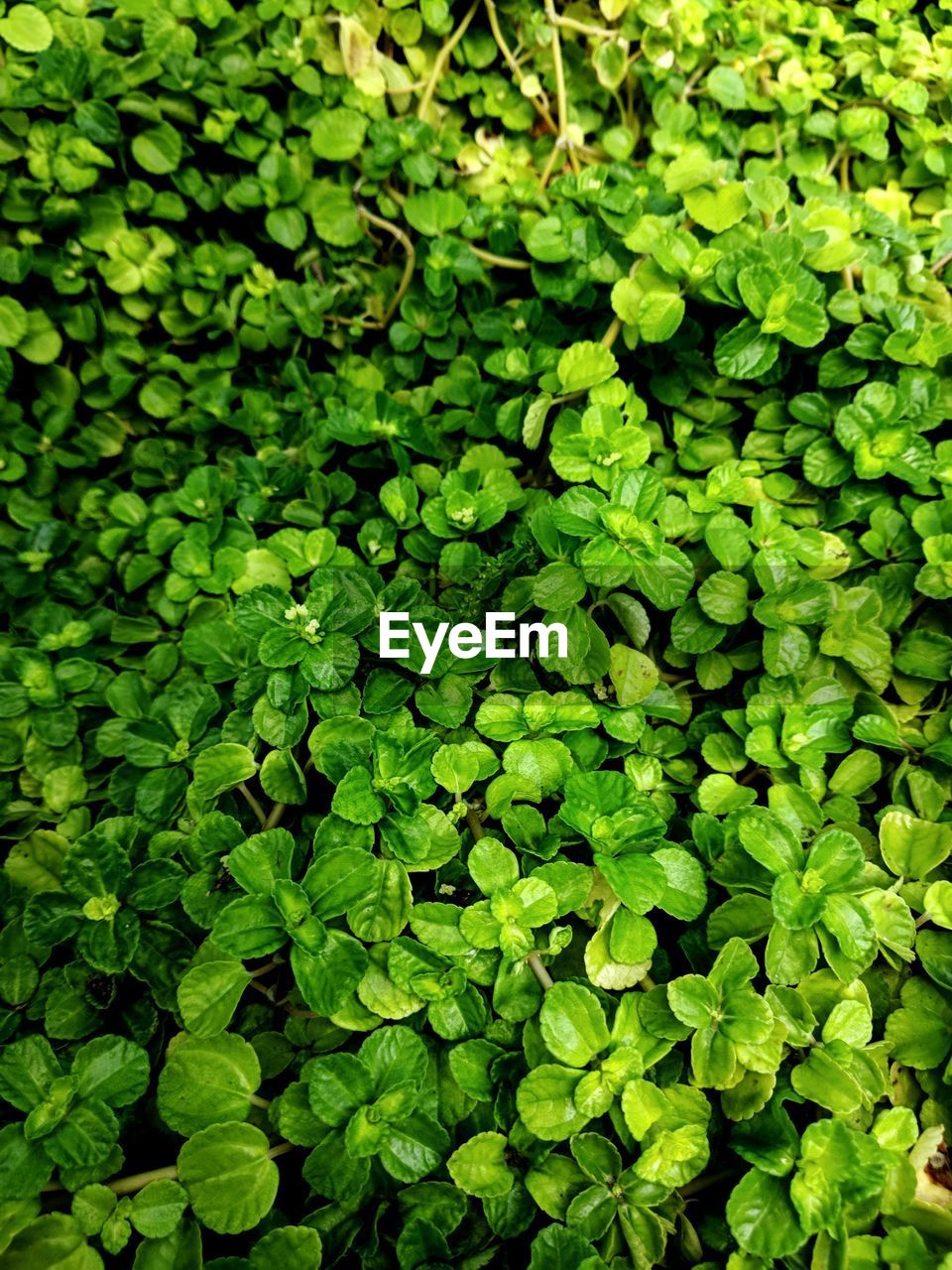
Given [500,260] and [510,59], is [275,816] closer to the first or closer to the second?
[500,260]

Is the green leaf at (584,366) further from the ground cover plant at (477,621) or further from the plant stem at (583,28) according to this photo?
the plant stem at (583,28)

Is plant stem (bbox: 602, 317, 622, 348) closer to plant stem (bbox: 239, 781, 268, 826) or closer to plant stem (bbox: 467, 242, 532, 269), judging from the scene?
plant stem (bbox: 467, 242, 532, 269)

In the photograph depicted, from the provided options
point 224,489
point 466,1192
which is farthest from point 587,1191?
point 224,489

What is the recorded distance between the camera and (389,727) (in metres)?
1.09

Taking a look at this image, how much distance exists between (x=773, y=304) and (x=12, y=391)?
1.57m

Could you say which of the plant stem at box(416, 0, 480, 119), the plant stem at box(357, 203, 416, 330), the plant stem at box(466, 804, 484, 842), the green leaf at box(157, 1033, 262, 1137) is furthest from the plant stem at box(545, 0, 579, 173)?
the green leaf at box(157, 1033, 262, 1137)

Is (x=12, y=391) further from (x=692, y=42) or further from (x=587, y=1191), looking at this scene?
(x=587, y=1191)

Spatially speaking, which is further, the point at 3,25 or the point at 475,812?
the point at 3,25

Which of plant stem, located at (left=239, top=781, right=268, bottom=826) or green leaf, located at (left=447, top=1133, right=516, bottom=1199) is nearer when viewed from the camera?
green leaf, located at (left=447, top=1133, right=516, bottom=1199)

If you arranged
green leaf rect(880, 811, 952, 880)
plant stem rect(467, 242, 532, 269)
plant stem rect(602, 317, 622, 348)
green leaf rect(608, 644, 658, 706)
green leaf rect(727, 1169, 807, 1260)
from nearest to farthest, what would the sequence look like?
green leaf rect(727, 1169, 807, 1260), green leaf rect(880, 811, 952, 880), green leaf rect(608, 644, 658, 706), plant stem rect(602, 317, 622, 348), plant stem rect(467, 242, 532, 269)

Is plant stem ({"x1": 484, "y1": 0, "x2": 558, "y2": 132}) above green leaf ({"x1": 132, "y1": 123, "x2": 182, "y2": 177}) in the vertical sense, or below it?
above

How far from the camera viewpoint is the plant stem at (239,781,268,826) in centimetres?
109

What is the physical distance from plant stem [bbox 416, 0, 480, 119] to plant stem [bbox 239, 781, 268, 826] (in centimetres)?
151

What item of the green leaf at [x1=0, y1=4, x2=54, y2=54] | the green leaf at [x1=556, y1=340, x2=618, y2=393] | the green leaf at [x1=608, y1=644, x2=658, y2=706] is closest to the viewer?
the green leaf at [x1=608, y1=644, x2=658, y2=706]
